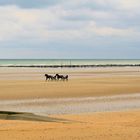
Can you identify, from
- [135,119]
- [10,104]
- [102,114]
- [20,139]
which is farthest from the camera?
[10,104]

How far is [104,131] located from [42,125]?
2516 mm

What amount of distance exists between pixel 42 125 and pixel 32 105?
29.3ft

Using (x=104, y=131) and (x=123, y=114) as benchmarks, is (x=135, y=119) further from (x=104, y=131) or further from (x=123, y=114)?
(x=104, y=131)

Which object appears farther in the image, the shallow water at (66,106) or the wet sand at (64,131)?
the shallow water at (66,106)

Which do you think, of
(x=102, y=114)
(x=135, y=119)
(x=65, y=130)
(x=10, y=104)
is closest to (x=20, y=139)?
(x=65, y=130)

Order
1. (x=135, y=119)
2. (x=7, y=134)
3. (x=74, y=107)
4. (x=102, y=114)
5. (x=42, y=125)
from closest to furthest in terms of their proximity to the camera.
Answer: (x=7, y=134), (x=42, y=125), (x=135, y=119), (x=102, y=114), (x=74, y=107)

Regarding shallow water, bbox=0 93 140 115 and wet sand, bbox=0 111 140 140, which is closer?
wet sand, bbox=0 111 140 140

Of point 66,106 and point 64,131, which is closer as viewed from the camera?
point 64,131

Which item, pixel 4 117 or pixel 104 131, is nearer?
pixel 104 131

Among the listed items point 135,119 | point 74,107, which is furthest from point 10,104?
point 135,119

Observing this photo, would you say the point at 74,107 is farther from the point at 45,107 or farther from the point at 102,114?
the point at 102,114

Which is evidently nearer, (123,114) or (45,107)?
(123,114)

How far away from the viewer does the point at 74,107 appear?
2217cm

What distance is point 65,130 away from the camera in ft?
42.7
